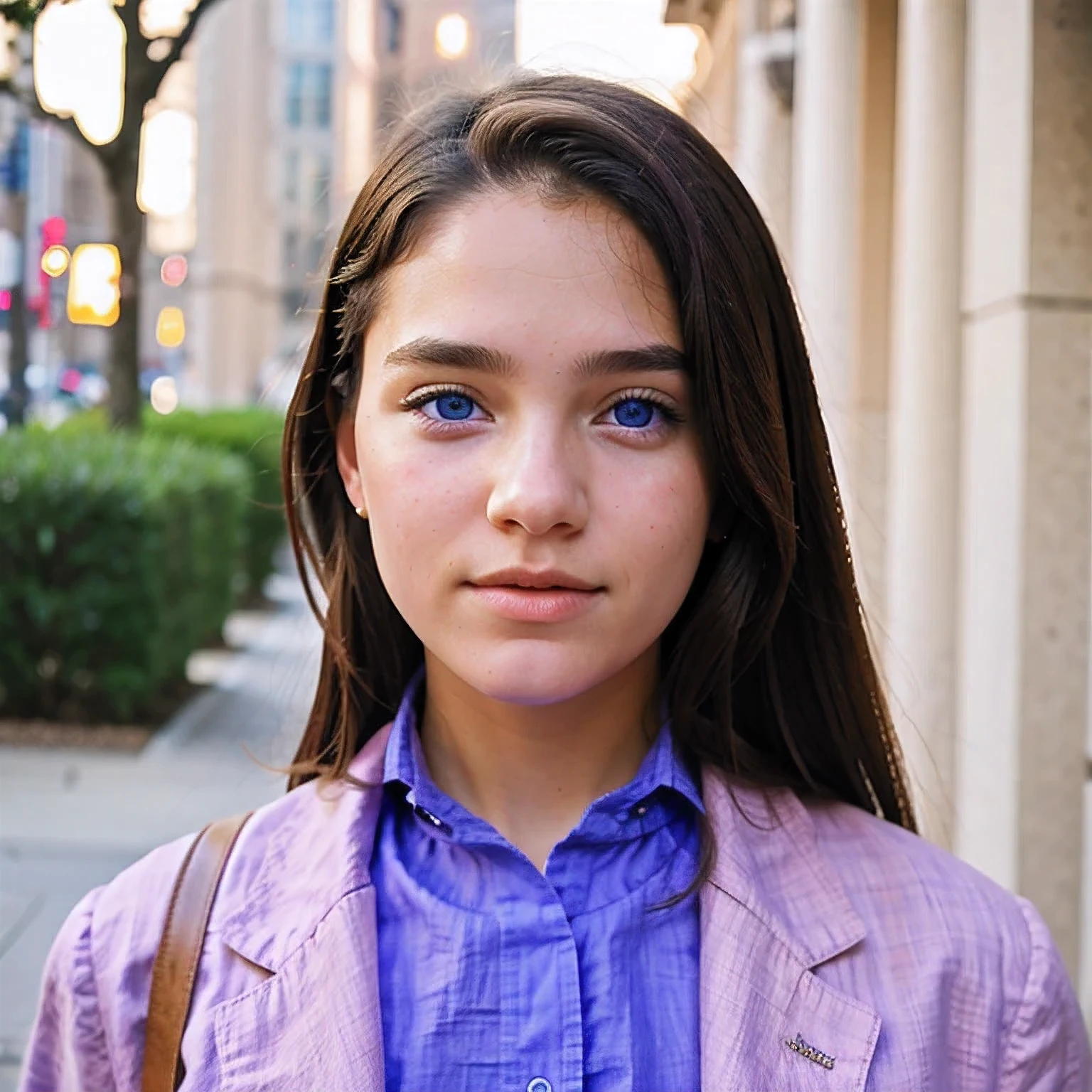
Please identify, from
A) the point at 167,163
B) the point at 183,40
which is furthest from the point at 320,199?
the point at 167,163

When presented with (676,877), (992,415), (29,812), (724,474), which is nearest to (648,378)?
(724,474)

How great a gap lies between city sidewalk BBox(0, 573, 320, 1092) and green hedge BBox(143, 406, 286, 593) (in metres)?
3.13

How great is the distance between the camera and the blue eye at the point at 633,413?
1477 mm

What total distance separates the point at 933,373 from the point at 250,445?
7616 mm

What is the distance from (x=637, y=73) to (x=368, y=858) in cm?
105

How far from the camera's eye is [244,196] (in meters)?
36.1

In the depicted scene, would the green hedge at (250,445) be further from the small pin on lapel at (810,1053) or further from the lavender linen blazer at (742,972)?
the small pin on lapel at (810,1053)

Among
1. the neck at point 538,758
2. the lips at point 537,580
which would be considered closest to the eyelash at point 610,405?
the lips at point 537,580

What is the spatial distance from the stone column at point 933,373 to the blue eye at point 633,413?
300cm

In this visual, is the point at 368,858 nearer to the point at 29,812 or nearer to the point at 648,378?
the point at 648,378

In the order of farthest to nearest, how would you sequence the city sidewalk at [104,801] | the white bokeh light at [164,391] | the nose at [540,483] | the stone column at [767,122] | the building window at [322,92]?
the building window at [322,92] → the white bokeh light at [164,391] → the stone column at [767,122] → the city sidewalk at [104,801] → the nose at [540,483]

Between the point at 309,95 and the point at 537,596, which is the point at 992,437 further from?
the point at 309,95

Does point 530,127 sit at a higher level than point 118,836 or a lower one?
higher

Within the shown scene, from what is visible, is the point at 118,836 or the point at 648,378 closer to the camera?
the point at 648,378
